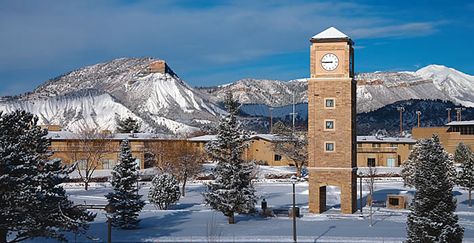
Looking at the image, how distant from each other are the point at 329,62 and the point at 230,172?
1048 centimetres

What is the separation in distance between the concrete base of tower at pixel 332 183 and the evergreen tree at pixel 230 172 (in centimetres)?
516

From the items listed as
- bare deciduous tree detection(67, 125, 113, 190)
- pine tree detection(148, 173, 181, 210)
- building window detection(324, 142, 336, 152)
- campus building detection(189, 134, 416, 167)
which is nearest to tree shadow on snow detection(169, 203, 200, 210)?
pine tree detection(148, 173, 181, 210)

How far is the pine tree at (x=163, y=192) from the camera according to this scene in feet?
131

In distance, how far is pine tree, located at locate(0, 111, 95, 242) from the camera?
65.7 ft

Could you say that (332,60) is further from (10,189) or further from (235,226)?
(10,189)

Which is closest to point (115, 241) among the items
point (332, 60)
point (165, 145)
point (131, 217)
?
point (131, 217)

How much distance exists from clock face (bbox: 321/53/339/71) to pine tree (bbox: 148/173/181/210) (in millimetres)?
12839

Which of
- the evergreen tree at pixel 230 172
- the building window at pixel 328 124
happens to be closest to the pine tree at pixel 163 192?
the evergreen tree at pixel 230 172

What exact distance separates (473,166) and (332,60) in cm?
1398

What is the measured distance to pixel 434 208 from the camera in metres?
20.9

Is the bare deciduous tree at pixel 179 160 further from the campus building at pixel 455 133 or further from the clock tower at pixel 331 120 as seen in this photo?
the campus building at pixel 455 133

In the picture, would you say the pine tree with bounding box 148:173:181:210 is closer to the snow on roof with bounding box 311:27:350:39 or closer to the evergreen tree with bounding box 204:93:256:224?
the evergreen tree with bounding box 204:93:256:224

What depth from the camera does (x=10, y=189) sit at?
20.0 metres

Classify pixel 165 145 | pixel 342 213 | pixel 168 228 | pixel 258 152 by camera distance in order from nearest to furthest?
pixel 168 228 → pixel 342 213 → pixel 165 145 → pixel 258 152
